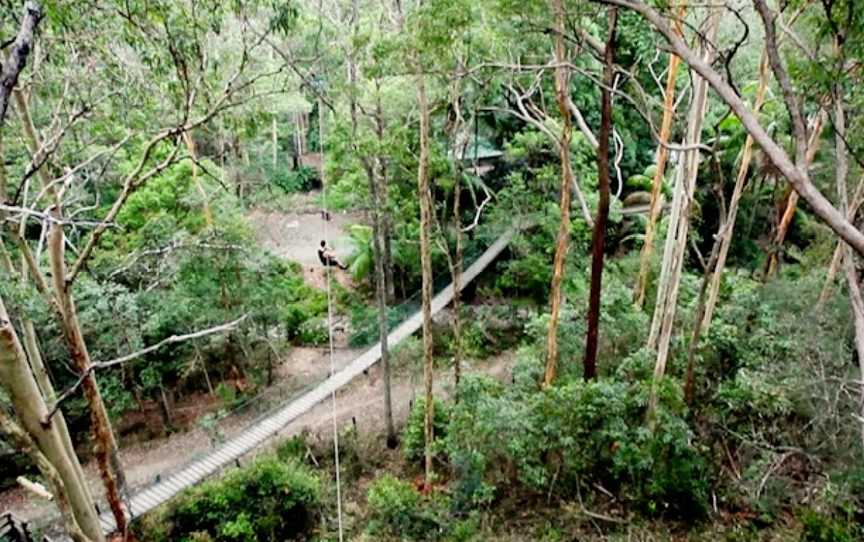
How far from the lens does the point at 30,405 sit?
12.7 ft

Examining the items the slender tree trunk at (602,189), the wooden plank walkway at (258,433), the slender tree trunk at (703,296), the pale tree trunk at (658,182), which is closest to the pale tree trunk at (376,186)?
the wooden plank walkway at (258,433)

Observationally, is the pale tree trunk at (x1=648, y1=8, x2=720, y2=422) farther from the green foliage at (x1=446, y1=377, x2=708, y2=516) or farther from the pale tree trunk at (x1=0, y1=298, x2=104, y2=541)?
the pale tree trunk at (x1=0, y1=298, x2=104, y2=541)

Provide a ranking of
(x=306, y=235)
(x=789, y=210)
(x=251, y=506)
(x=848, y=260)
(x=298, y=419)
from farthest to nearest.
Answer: (x=306, y=235), (x=298, y=419), (x=789, y=210), (x=251, y=506), (x=848, y=260)

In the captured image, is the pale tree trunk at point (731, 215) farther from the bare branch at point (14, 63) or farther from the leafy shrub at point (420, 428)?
the bare branch at point (14, 63)

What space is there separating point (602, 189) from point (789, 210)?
18.6 ft

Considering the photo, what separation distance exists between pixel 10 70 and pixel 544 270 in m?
13.2

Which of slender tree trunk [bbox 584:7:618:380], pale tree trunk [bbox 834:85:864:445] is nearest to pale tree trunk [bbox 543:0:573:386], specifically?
slender tree trunk [bbox 584:7:618:380]

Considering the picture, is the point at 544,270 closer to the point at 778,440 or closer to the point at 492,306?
the point at 492,306

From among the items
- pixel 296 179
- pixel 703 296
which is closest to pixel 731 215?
pixel 703 296

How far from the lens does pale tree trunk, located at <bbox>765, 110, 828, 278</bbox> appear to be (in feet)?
30.9

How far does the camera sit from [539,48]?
11250 mm

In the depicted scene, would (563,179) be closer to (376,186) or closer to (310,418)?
(376,186)

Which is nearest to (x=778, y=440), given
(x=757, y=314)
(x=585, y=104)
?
(x=757, y=314)

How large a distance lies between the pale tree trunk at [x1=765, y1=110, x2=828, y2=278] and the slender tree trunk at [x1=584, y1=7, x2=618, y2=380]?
327 centimetres
